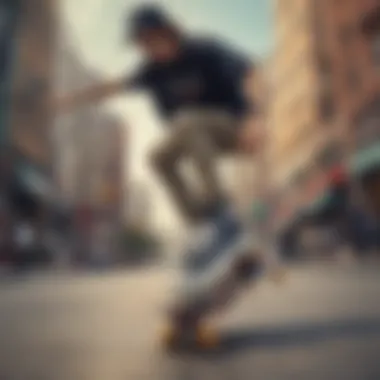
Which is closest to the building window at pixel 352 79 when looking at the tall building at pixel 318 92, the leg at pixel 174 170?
the tall building at pixel 318 92

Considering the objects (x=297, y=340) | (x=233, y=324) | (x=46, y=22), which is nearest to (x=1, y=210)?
(x=46, y=22)

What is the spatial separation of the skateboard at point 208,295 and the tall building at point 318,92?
0.13 meters

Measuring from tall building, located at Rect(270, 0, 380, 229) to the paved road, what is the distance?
188 millimetres

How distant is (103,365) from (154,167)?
0.39 m

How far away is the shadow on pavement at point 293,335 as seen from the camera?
1.39 meters

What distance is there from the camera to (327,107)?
1.46 m

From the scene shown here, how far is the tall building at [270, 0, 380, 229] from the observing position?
1435 mm

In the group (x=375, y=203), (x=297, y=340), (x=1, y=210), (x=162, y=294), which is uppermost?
(x=1, y=210)

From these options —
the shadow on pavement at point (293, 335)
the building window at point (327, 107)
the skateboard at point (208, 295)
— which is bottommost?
the shadow on pavement at point (293, 335)

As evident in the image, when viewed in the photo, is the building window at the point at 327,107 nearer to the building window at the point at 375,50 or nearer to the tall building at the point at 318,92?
the tall building at the point at 318,92

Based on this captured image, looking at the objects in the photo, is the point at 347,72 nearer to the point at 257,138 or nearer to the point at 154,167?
the point at 257,138

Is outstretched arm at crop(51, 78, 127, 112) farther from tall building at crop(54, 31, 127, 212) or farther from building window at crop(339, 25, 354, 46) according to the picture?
building window at crop(339, 25, 354, 46)

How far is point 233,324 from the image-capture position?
1406 millimetres

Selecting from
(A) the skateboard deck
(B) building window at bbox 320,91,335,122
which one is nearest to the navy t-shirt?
(B) building window at bbox 320,91,335,122
